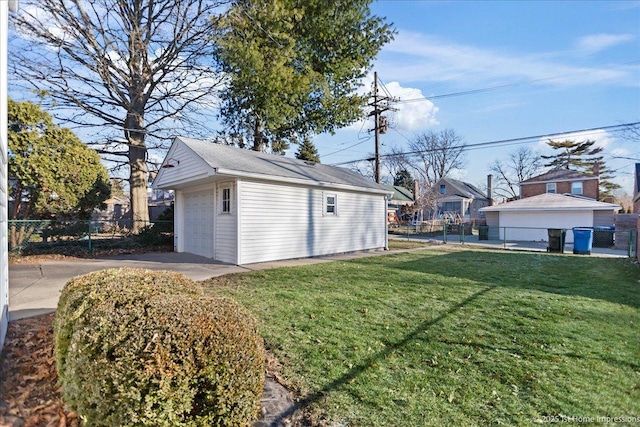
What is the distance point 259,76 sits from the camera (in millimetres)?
14812

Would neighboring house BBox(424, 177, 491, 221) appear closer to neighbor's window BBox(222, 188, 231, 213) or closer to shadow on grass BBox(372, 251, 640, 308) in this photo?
shadow on grass BBox(372, 251, 640, 308)

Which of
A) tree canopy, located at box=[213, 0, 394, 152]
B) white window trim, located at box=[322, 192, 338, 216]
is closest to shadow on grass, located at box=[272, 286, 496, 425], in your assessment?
white window trim, located at box=[322, 192, 338, 216]

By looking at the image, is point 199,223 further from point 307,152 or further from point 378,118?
point 307,152

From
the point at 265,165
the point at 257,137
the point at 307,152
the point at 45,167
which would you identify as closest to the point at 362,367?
the point at 265,165

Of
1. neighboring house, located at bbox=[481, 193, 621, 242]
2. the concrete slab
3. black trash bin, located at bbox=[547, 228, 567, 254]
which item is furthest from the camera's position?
neighboring house, located at bbox=[481, 193, 621, 242]

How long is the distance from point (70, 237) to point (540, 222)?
2672cm

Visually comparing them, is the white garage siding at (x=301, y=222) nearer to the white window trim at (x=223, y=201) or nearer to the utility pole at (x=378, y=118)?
the white window trim at (x=223, y=201)

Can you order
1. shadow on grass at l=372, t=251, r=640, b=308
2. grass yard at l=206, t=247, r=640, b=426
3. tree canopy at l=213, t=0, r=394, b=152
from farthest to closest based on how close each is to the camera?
tree canopy at l=213, t=0, r=394, b=152 < shadow on grass at l=372, t=251, r=640, b=308 < grass yard at l=206, t=247, r=640, b=426

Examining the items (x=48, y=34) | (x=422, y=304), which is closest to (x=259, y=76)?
(x=48, y=34)

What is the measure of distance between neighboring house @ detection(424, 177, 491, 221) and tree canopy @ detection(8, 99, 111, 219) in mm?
33381

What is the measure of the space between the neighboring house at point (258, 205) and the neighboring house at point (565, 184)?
25387mm

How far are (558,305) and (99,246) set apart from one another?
555 inches

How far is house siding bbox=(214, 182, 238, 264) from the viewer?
9696 mm

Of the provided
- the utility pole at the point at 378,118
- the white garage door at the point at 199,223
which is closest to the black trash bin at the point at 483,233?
the utility pole at the point at 378,118
